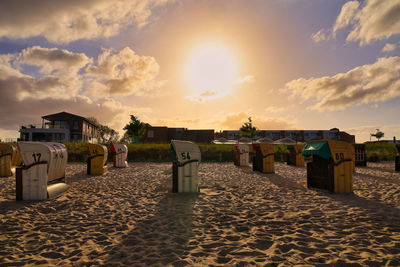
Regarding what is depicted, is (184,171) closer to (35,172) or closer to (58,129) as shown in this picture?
(35,172)

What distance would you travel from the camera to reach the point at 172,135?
5250 cm

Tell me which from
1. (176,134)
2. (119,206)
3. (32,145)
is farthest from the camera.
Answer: (176,134)

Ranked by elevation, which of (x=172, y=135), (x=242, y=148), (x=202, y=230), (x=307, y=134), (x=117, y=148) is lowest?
(x=202, y=230)

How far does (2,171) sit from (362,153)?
23.2 metres

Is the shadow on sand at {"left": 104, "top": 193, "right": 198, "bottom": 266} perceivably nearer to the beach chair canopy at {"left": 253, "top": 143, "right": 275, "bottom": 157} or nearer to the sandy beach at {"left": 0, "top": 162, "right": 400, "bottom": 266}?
the sandy beach at {"left": 0, "top": 162, "right": 400, "bottom": 266}

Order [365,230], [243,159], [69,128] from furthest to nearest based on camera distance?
[69,128] < [243,159] < [365,230]

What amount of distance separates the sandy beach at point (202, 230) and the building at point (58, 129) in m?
40.1

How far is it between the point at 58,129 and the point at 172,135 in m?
22.7

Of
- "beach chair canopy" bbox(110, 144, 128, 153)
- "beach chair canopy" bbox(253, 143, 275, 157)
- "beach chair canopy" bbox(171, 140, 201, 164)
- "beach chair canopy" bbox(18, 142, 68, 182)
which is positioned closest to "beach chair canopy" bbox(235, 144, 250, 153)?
"beach chair canopy" bbox(253, 143, 275, 157)

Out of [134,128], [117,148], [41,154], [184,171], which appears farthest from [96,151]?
[134,128]

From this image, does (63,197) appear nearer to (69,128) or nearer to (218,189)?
(218,189)

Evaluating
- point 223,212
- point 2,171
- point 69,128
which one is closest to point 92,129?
point 69,128

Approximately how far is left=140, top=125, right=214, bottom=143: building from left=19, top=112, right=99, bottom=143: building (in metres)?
12.0

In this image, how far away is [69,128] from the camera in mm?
44250
